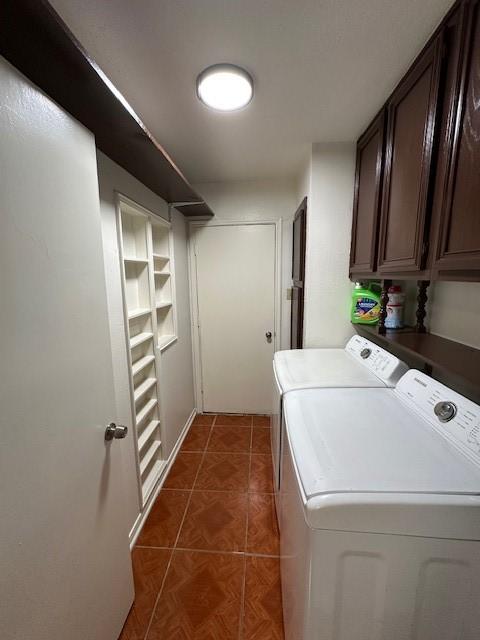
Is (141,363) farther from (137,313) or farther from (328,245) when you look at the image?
(328,245)

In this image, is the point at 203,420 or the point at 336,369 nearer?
the point at 336,369

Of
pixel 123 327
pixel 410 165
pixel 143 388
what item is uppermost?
pixel 410 165

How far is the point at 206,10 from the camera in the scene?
0.84m

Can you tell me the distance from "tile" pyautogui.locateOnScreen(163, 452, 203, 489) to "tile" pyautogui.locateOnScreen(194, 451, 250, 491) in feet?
0.18

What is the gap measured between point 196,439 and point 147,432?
76cm

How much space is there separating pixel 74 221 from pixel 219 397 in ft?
7.68

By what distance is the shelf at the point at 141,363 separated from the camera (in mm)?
1613

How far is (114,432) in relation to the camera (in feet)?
3.31

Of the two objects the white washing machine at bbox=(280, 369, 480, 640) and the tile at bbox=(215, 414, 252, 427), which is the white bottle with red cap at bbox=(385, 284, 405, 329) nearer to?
the white washing machine at bbox=(280, 369, 480, 640)

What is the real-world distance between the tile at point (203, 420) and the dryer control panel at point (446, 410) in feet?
6.71

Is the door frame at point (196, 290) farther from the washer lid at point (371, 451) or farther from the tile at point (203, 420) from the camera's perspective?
the washer lid at point (371, 451)

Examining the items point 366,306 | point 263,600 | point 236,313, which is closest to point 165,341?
point 236,313

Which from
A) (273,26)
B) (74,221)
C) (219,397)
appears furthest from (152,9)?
(219,397)

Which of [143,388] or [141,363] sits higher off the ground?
[141,363]
